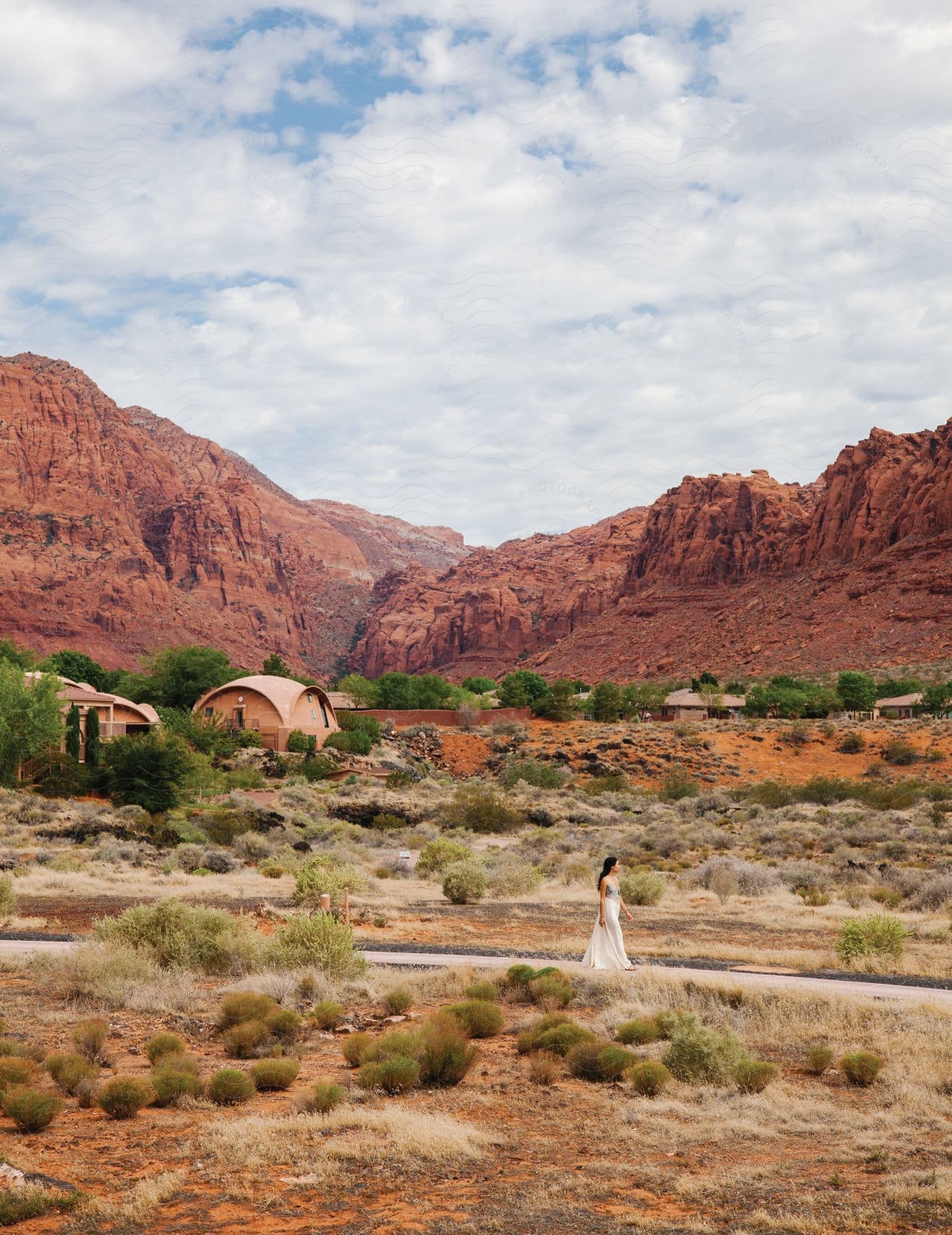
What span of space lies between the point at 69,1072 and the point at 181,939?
562 cm

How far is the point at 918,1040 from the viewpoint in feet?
37.3

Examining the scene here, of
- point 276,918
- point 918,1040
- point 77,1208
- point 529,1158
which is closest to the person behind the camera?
point 77,1208

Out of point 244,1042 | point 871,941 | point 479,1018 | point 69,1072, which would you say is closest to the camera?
point 69,1072

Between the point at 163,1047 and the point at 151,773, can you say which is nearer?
the point at 163,1047

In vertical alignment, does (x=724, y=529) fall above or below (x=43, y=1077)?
above

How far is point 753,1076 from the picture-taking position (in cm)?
1035

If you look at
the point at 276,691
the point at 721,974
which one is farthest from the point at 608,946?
the point at 276,691

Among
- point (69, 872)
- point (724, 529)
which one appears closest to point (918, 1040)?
point (69, 872)

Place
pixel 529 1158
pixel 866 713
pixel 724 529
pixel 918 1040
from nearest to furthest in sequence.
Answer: pixel 529 1158 < pixel 918 1040 < pixel 866 713 < pixel 724 529

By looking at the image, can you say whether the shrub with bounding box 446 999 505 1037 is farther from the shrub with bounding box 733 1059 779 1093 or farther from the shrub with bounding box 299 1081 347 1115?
the shrub with bounding box 733 1059 779 1093

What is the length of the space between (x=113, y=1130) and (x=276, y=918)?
10404 millimetres

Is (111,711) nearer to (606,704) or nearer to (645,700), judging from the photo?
(606,704)

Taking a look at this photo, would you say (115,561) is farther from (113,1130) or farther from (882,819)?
(113,1130)

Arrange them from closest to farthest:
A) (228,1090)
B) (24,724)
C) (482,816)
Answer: (228,1090) < (482,816) < (24,724)
